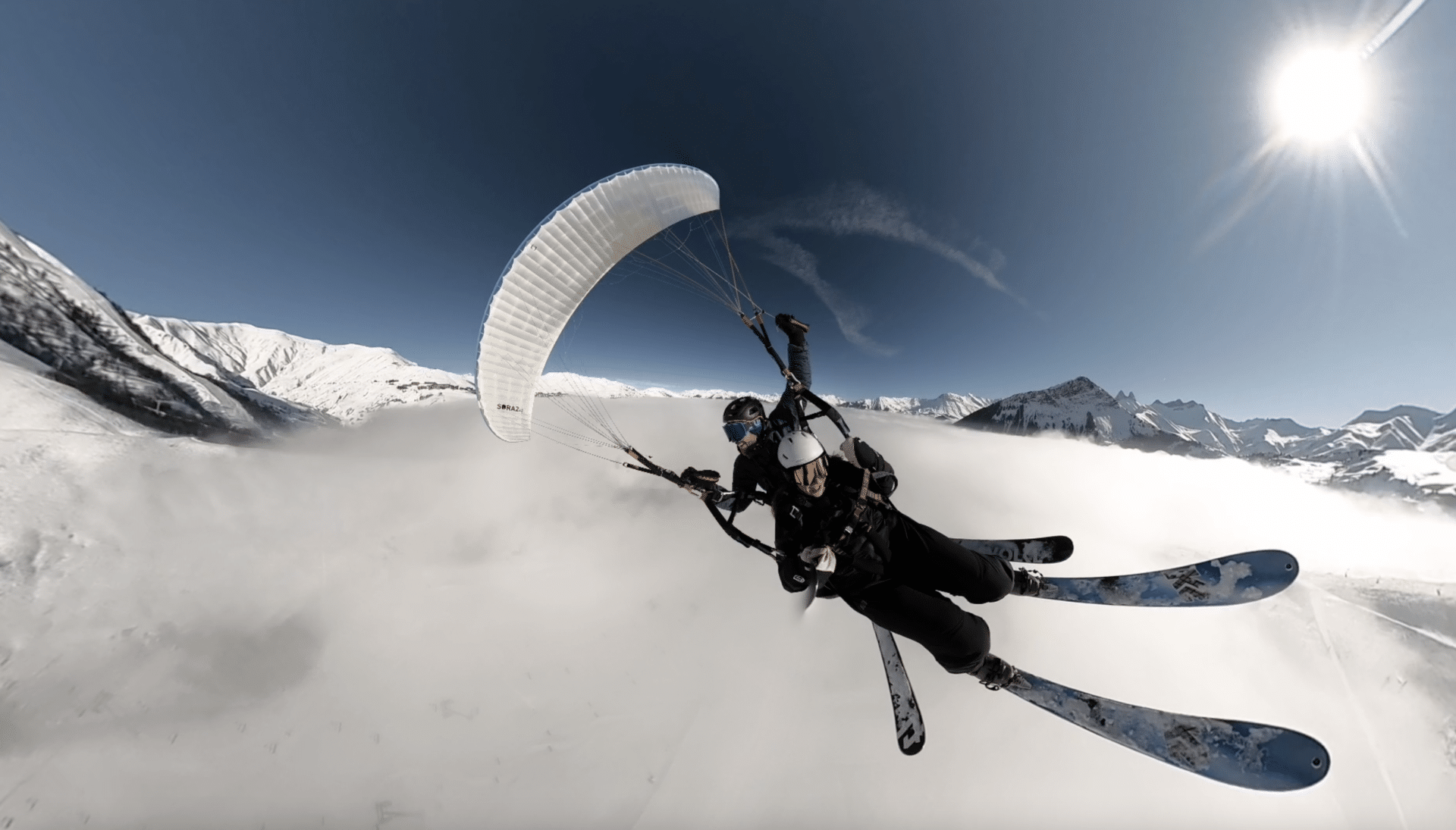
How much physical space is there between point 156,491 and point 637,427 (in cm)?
2527

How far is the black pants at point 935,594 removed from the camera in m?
5.03

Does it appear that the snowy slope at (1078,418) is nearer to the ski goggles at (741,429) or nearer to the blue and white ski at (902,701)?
the blue and white ski at (902,701)

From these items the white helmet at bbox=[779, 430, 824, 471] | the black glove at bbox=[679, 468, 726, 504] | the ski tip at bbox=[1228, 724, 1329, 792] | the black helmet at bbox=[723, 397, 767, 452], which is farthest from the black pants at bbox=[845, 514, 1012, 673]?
the ski tip at bbox=[1228, 724, 1329, 792]

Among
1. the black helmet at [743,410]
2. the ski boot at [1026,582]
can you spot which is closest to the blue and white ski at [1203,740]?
the ski boot at [1026,582]

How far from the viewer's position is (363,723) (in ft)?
26.7

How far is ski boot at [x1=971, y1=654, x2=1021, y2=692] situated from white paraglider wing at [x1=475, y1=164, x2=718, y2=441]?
874cm

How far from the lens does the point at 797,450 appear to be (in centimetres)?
514

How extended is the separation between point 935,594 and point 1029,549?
2.48 metres

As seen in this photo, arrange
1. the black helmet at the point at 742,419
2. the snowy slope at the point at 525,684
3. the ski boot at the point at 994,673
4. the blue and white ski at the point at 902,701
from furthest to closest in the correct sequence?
the snowy slope at the point at 525,684, the blue and white ski at the point at 902,701, the black helmet at the point at 742,419, the ski boot at the point at 994,673

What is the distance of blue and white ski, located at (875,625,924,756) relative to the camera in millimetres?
6844

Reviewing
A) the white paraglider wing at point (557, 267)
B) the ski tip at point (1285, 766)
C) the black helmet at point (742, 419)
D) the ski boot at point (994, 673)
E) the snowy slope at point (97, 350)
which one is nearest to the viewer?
the ski tip at point (1285, 766)

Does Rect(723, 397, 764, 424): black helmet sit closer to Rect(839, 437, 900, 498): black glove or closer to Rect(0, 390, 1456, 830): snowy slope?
Rect(839, 437, 900, 498): black glove

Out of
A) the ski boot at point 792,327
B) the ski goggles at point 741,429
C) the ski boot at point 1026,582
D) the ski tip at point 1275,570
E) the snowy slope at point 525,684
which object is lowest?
the snowy slope at point 525,684

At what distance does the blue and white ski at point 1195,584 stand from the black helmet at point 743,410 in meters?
4.55
